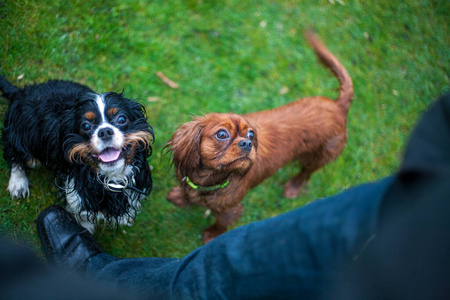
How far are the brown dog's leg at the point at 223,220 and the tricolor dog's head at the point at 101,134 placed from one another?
1233 mm

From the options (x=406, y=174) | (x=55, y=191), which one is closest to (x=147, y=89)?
(x=55, y=191)

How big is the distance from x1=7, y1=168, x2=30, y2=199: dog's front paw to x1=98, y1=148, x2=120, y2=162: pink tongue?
132 cm

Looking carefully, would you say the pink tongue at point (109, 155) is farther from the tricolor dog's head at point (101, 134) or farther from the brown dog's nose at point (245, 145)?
the brown dog's nose at point (245, 145)

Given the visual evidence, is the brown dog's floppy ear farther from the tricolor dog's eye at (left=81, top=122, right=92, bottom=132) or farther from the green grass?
the green grass

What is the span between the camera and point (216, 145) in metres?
2.54

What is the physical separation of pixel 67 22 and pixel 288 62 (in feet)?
10.1

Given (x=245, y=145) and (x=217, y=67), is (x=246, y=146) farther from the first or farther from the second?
(x=217, y=67)

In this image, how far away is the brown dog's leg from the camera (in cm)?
320

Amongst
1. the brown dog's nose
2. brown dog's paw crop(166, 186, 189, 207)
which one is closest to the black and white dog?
brown dog's paw crop(166, 186, 189, 207)

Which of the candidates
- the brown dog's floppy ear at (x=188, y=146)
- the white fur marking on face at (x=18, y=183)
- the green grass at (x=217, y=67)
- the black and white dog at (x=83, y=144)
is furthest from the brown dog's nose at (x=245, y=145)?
the white fur marking on face at (x=18, y=183)

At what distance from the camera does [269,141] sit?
2971 mm

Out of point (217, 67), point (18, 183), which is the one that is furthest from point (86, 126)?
point (217, 67)

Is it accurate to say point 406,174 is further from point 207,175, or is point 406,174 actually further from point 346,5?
point 346,5

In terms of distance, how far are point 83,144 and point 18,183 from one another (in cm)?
Answer: 140
